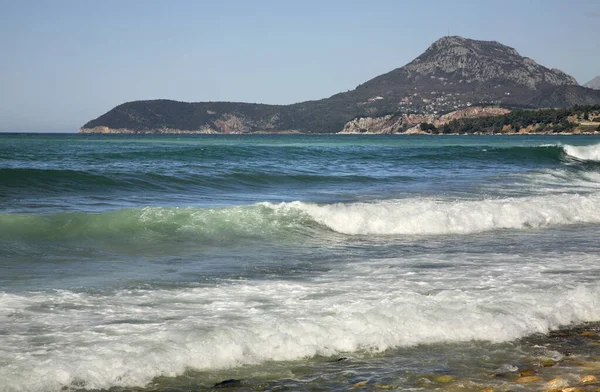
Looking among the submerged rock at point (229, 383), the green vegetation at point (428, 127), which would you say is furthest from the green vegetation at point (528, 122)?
the submerged rock at point (229, 383)

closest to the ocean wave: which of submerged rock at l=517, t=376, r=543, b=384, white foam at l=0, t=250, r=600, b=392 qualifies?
white foam at l=0, t=250, r=600, b=392

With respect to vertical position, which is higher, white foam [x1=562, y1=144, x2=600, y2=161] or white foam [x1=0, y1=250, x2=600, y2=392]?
white foam [x1=562, y1=144, x2=600, y2=161]

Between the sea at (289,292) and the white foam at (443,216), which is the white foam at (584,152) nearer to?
the sea at (289,292)

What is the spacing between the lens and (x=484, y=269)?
9172 millimetres

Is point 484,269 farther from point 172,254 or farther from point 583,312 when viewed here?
point 172,254

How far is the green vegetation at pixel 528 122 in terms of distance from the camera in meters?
151

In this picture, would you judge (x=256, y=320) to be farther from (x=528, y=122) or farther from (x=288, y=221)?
(x=528, y=122)

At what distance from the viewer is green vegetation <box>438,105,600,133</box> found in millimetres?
150750

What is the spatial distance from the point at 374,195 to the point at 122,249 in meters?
9.79

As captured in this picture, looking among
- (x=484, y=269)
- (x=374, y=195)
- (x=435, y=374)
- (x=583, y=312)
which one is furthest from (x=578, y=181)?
(x=435, y=374)

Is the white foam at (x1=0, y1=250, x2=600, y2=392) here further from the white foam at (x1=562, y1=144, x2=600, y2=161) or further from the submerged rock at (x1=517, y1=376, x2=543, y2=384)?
the white foam at (x1=562, y1=144, x2=600, y2=161)

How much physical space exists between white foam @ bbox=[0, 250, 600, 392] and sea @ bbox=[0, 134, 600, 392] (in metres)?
0.02

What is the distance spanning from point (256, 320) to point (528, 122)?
162882mm

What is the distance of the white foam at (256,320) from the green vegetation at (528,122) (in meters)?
149
